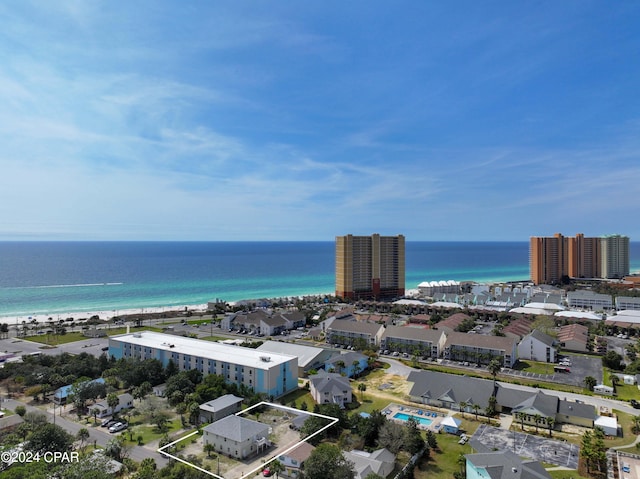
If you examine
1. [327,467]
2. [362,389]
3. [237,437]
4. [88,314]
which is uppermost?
[327,467]

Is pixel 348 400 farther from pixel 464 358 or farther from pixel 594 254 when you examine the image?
pixel 594 254

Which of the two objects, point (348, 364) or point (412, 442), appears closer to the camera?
point (412, 442)

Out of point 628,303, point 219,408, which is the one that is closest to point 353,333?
point 219,408

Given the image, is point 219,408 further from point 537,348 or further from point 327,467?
point 537,348

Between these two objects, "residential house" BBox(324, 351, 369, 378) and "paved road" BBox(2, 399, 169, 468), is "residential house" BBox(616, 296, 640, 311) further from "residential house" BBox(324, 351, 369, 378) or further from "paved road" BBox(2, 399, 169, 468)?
"paved road" BBox(2, 399, 169, 468)

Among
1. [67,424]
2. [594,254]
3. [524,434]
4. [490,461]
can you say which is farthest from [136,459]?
[594,254]

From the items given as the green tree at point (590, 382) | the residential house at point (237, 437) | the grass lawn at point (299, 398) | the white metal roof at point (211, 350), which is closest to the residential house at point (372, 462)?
the residential house at point (237, 437)
